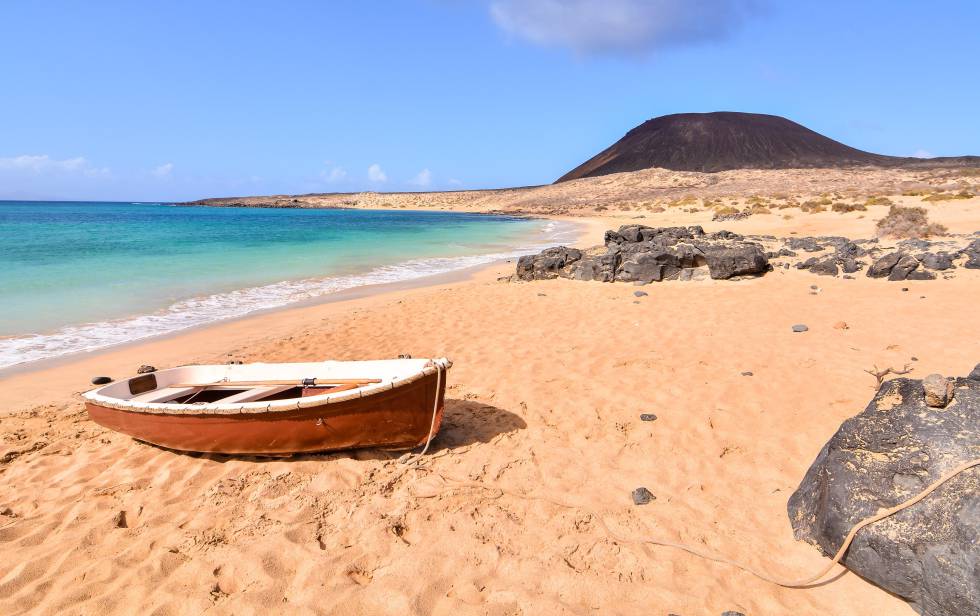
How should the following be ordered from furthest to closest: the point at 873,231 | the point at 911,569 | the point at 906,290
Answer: the point at 873,231 < the point at 906,290 < the point at 911,569

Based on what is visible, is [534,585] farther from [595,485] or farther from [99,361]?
[99,361]

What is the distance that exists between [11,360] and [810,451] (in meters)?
11.7

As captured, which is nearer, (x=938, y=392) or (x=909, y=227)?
(x=938, y=392)

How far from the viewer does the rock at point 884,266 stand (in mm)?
11594

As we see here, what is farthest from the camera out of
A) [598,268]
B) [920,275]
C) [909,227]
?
[909,227]

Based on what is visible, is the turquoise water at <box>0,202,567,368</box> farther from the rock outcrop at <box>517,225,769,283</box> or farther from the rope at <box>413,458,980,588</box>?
the rope at <box>413,458,980,588</box>

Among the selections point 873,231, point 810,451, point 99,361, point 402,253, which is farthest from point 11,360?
point 873,231

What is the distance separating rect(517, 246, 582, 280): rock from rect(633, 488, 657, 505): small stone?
10.8 m

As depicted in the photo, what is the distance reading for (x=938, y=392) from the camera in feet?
11.6

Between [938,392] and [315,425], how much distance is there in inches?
191

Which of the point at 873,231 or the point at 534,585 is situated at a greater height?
the point at 873,231

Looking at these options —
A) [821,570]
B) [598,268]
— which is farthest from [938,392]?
[598,268]

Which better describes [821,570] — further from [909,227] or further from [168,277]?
[168,277]

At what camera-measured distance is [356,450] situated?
5.07m
